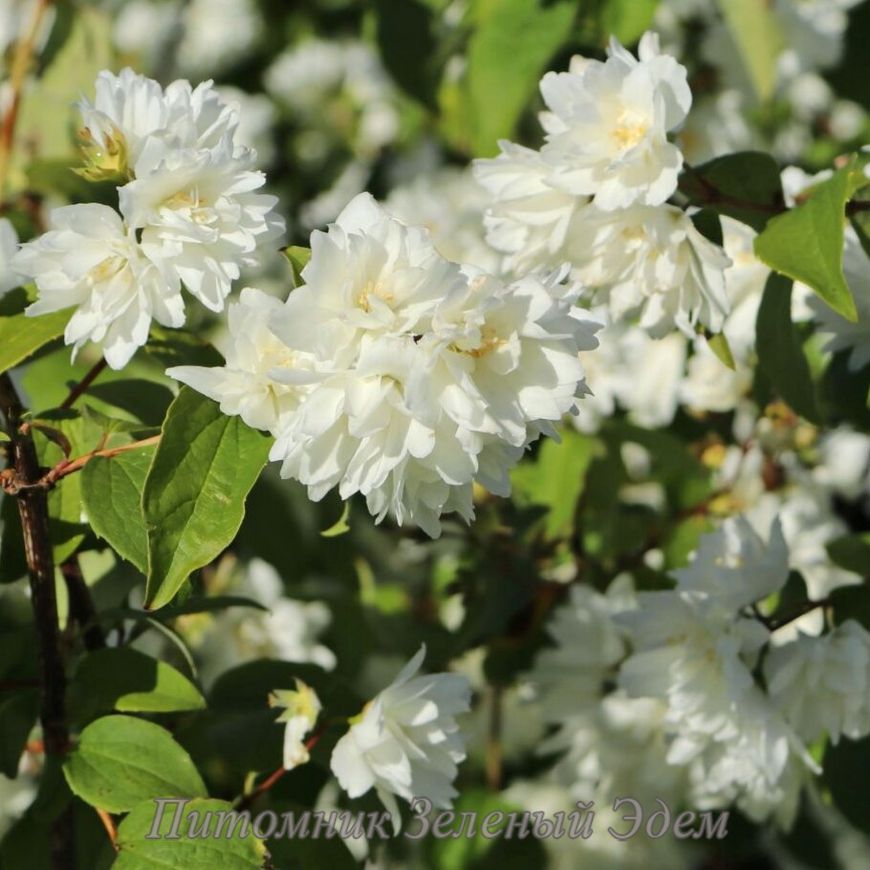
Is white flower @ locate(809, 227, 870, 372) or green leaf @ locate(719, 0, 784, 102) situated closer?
white flower @ locate(809, 227, 870, 372)

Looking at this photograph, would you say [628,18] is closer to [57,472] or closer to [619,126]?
[619,126]

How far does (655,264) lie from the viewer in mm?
1236

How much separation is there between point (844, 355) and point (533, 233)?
0.46 m

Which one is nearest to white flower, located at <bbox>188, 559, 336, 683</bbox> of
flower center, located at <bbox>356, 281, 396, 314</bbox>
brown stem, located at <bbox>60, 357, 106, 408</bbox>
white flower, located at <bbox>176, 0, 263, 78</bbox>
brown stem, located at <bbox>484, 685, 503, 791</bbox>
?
brown stem, located at <bbox>484, 685, 503, 791</bbox>

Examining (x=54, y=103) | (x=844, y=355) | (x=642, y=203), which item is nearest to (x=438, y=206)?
(x=54, y=103)

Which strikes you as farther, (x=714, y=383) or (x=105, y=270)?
(x=714, y=383)

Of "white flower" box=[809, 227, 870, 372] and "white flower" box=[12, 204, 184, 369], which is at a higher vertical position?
"white flower" box=[12, 204, 184, 369]

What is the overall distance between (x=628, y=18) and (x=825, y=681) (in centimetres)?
98

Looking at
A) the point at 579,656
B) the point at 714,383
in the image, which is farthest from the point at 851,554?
the point at 714,383

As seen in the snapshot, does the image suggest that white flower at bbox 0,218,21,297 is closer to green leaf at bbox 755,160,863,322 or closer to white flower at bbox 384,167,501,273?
green leaf at bbox 755,160,863,322

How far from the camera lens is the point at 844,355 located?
1521mm

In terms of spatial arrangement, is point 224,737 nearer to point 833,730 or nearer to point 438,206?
point 833,730

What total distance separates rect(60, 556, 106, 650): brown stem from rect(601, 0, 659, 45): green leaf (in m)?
1.03

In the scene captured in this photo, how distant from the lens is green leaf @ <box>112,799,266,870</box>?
1068 mm
